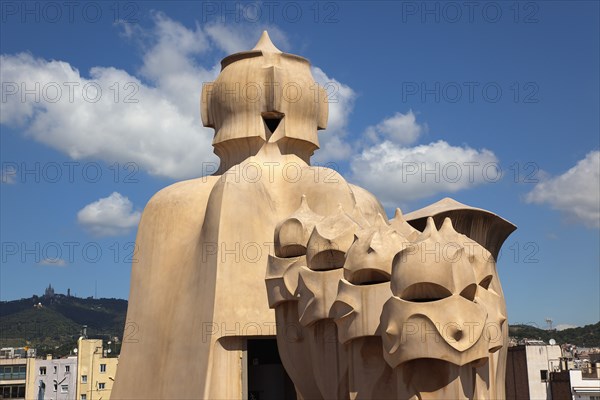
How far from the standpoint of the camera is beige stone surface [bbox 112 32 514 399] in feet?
25.3

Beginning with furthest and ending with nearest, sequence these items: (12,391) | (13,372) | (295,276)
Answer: (13,372) < (12,391) < (295,276)

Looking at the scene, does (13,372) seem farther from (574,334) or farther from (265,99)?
(574,334)

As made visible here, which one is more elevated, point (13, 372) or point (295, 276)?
point (295, 276)

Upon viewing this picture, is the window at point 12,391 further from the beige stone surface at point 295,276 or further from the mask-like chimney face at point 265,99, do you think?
the mask-like chimney face at point 265,99

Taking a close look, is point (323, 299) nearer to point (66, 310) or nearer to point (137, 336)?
point (137, 336)

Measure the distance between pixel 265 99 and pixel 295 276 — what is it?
5.74 m

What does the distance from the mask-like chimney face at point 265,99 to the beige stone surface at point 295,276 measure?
1.2 inches

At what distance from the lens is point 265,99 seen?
14.6 meters

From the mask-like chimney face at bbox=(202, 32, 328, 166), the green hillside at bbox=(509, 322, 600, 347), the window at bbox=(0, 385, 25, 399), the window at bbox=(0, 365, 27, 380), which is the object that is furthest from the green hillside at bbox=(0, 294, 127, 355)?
the mask-like chimney face at bbox=(202, 32, 328, 166)

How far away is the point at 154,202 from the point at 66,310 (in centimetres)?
15737

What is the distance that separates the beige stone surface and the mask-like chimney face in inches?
1.2

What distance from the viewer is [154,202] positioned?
14.5m

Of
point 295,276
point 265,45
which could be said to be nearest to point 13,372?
point 265,45

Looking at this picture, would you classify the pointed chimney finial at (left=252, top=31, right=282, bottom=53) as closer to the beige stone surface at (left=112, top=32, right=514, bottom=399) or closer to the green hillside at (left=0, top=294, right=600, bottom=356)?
the beige stone surface at (left=112, top=32, right=514, bottom=399)
